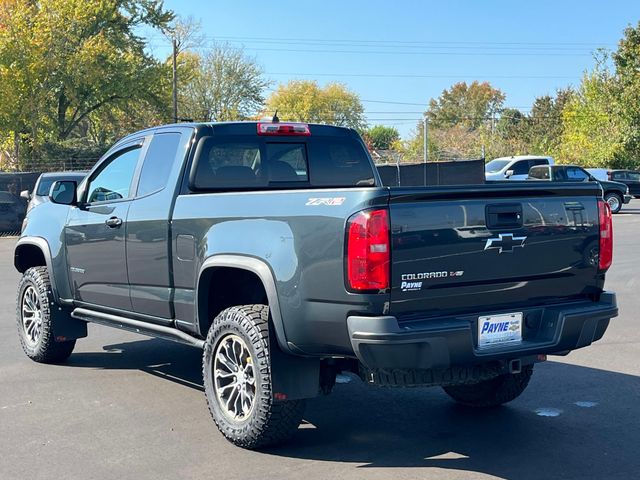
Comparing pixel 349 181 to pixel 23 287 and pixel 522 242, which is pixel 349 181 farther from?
pixel 23 287

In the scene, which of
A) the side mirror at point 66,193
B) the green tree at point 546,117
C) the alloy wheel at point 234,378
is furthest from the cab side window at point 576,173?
the green tree at point 546,117

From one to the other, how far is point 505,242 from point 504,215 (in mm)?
154

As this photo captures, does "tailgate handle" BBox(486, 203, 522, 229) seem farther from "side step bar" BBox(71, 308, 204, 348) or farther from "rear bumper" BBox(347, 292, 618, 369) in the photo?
"side step bar" BBox(71, 308, 204, 348)

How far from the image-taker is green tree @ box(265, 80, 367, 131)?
98.0 meters

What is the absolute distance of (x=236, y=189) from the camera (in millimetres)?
5910

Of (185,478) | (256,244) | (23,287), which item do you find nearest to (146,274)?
(256,244)

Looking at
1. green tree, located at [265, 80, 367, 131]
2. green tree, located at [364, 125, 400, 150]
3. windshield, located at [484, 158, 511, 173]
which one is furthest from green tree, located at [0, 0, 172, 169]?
green tree, located at [364, 125, 400, 150]

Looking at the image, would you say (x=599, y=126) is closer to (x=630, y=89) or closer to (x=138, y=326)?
(x=630, y=89)

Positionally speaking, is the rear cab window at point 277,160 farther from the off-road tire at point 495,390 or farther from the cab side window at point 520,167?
the cab side window at point 520,167

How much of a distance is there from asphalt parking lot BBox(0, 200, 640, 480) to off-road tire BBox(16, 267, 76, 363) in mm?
107

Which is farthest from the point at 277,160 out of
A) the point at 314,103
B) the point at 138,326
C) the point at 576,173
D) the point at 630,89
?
the point at 314,103

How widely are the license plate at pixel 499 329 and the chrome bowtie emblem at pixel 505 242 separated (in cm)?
38

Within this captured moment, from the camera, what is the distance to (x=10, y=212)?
74.4 feet

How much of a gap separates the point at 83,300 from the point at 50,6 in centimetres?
3835
